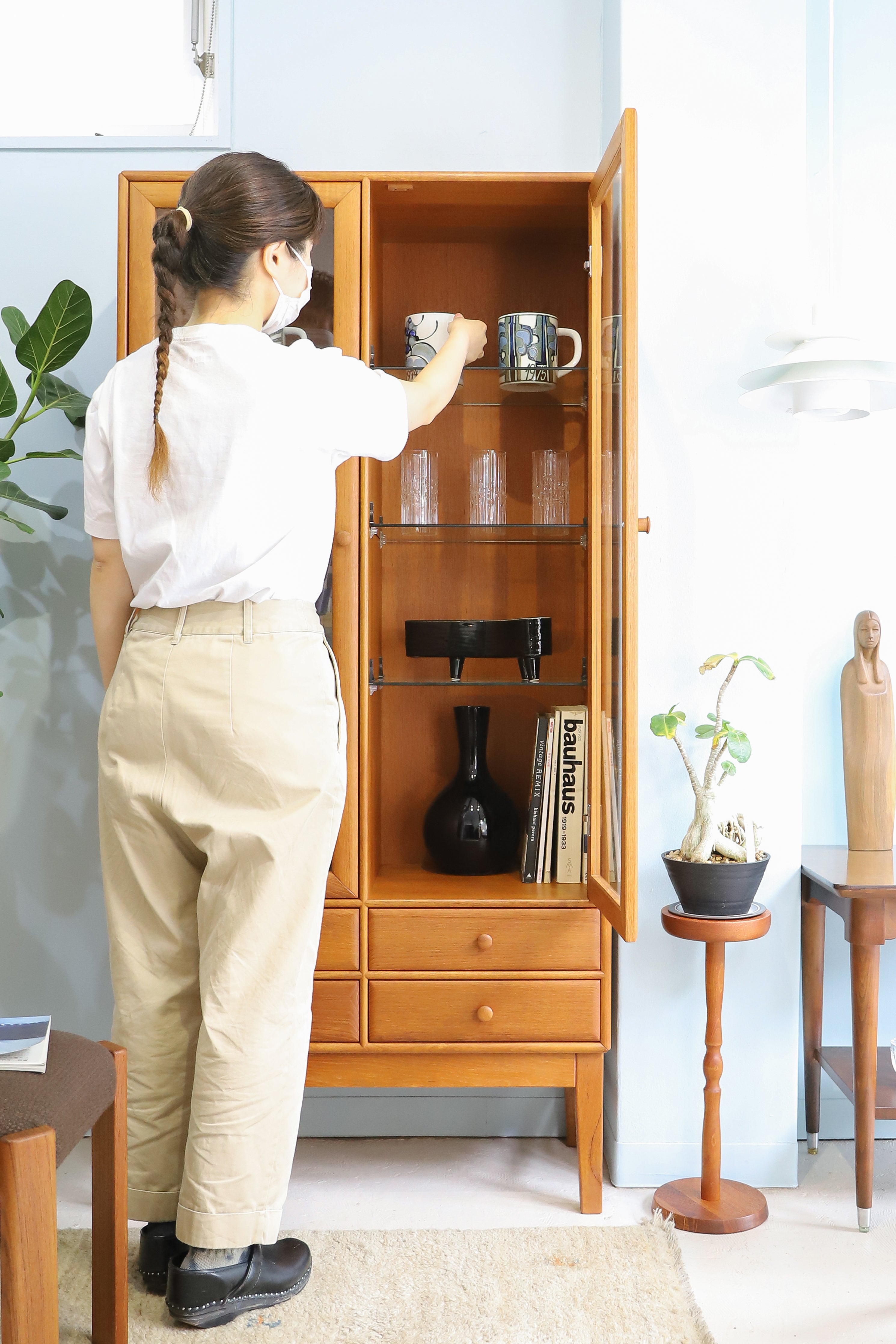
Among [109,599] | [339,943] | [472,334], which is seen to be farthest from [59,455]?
[339,943]

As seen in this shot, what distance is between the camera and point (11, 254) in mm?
2279

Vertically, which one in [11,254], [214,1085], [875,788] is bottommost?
[214,1085]

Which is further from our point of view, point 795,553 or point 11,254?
point 11,254

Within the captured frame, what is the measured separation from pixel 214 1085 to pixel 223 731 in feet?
1.68

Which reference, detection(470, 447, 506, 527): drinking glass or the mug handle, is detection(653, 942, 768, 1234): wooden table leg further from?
the mug handle

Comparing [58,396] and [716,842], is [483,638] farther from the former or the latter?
[58,396]

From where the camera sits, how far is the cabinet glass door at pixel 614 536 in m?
1.65

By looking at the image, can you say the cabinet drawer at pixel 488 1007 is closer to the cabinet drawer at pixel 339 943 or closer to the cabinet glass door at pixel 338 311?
the cabinet drawer at pixel 339 943

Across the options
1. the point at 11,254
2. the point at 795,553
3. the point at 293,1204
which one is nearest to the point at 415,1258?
the point at 293,1204

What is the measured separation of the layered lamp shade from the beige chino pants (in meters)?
0.93

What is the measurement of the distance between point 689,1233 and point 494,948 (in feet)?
1.95

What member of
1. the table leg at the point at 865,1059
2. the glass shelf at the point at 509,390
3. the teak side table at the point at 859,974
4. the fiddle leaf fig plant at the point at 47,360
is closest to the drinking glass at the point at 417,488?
the glass shelf at the point at 509,390

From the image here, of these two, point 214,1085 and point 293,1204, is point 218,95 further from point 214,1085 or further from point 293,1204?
point 293,1204

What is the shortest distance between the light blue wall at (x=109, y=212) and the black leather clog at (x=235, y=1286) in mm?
633
